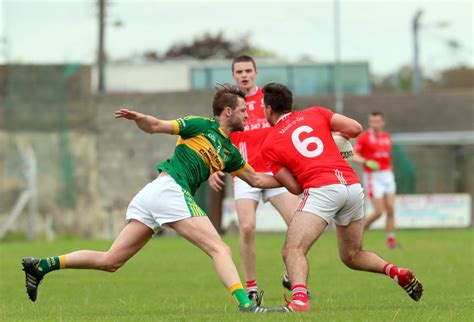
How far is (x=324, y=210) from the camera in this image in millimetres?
10320

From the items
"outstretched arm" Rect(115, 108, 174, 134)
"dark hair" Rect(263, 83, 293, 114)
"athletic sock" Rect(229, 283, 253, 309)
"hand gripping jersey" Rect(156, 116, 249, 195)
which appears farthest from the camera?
"dark hair" Rect(263, 83, 293, 114)

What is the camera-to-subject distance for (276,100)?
34.6 feet

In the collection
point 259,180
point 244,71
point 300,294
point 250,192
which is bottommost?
point 300,294

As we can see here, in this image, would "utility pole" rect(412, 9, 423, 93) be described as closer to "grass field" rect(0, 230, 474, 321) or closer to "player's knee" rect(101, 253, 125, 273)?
"grass field" rect(0, 230, 474, 321)

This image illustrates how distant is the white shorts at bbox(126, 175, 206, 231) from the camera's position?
10.0 m

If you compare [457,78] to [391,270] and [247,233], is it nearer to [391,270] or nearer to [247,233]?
[247,233]

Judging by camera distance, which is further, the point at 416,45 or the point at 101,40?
the point at 416,45

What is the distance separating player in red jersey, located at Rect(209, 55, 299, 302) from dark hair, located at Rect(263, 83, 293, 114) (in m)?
2.12

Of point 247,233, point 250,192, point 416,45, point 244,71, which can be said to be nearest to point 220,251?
point 247,233

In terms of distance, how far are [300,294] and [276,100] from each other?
174 cm

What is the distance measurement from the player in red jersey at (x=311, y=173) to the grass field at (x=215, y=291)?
2.10 feet

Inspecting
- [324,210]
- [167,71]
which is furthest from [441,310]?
[167,71]

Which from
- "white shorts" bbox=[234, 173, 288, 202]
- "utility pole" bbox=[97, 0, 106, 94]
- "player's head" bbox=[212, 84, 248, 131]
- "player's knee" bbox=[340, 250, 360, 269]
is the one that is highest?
"utility pole" bbox=[97, 0, 106, 94]

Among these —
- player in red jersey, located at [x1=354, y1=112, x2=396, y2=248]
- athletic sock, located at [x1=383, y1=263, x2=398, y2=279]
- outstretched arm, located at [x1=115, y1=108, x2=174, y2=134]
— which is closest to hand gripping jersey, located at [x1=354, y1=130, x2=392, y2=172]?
player in red jersey, located at [x1=354, y1=112, x2=396, y2=248]
